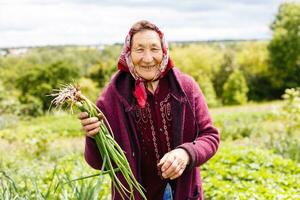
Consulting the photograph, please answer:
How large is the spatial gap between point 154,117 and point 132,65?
28 centimetres

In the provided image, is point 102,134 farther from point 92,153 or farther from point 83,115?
point 92,153

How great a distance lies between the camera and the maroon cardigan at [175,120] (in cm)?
264

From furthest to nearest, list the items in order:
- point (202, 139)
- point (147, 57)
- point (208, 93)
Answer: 1. point (208, 93)
2. point (202, 139)
3. point (147, 57)

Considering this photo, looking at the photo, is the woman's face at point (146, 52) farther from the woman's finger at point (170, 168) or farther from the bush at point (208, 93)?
the bush at point (208, 93)

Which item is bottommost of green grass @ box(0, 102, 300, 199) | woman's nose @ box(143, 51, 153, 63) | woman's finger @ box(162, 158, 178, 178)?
green grass @ box(0, 102, 300, 199)

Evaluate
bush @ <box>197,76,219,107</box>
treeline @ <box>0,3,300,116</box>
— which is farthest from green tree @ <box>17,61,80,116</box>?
bush @ <box>197,76,219,107</box>

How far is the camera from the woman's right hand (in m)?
2.32

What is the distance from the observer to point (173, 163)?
2.34 meters

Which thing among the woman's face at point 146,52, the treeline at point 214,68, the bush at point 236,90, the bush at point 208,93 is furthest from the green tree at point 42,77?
the woman's face at point 146,52

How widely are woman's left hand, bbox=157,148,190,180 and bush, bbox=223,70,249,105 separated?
40.8m

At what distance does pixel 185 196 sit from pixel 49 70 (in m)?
42.7

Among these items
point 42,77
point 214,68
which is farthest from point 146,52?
point 214,68

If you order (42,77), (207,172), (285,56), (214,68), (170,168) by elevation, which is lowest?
(214,68)

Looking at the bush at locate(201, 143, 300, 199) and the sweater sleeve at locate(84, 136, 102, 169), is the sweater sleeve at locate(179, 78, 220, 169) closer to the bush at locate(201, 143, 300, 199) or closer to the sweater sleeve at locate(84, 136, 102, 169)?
the sweater sleeve at locate(84, 136, 102, 169)
